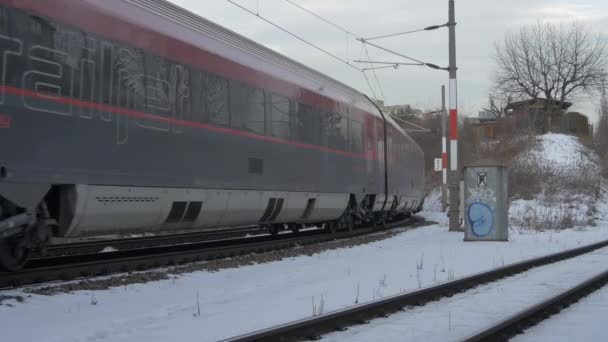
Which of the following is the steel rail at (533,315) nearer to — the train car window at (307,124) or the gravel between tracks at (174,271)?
the gravel between tracks at (174,271)

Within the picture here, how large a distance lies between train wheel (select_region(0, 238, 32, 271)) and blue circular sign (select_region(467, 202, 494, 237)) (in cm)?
1154

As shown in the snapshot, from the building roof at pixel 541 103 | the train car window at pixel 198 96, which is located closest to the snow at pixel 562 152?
the building roof at pixel 541 103

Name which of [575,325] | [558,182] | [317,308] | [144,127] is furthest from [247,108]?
[558,182]

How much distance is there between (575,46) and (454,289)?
183 feet

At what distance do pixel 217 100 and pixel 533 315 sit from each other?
6485mm

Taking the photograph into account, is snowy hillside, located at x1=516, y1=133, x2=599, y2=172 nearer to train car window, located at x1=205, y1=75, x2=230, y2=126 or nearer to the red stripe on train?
the red stripe on train

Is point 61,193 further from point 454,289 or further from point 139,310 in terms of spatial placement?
point 454,289

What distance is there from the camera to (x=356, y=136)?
1844 cm

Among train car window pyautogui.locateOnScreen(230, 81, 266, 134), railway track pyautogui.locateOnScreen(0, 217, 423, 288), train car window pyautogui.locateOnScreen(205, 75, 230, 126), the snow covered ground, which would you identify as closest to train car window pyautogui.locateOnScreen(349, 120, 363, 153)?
railway track pyautogui.locateOnScreen(0, 217, 423, 288)

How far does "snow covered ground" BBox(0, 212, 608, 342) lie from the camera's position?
5961mm

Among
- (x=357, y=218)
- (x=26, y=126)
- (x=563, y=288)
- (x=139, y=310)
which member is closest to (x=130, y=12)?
(x=26, y=126)

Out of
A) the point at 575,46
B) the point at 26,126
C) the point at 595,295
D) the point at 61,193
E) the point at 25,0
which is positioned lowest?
the point at 595,295

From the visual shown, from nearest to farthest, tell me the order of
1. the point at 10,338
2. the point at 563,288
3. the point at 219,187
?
1. the point at 10,338
2. the point at 563,288
3. the point at 219,187

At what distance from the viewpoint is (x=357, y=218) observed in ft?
64.4
